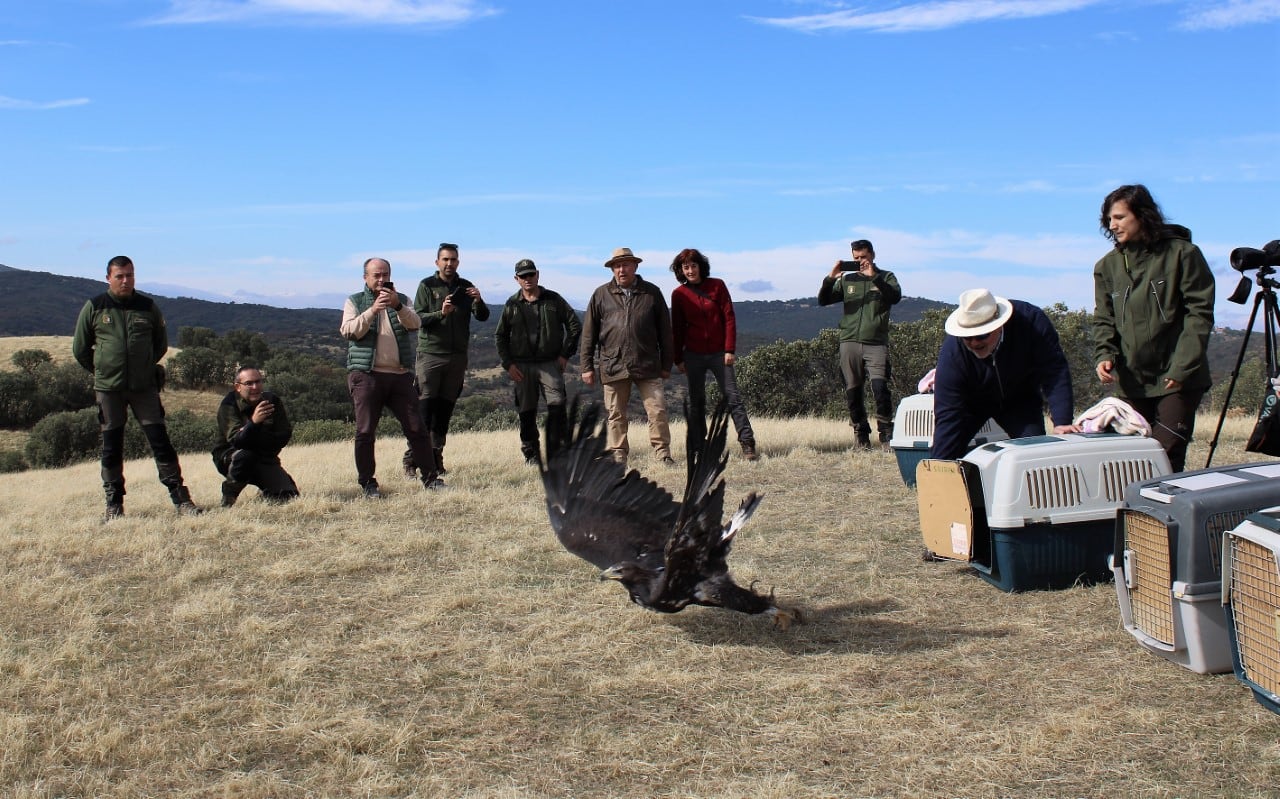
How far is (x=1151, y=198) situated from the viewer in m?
5.39

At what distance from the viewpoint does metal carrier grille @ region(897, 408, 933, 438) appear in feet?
24.6

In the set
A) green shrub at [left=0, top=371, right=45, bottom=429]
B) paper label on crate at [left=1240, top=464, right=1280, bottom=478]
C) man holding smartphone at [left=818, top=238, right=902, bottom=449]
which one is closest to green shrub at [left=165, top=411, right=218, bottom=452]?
green shrub at [left=0, top=371, right=45, bottom=429]

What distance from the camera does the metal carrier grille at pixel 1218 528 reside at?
3.69 m

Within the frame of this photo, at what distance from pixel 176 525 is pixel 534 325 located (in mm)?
3417

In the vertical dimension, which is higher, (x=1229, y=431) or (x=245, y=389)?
(x=245, y=389)

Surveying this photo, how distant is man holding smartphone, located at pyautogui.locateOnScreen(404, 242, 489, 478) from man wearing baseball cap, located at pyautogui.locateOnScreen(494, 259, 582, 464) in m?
0.31

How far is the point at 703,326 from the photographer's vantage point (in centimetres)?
941

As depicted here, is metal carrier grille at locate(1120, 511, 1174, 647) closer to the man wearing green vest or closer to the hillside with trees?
the hillside with trees

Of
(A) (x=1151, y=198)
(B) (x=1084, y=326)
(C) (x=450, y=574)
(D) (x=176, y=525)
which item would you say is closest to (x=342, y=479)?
(D) (x=176, y=525)

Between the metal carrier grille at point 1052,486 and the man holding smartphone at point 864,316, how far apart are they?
4.83 meters

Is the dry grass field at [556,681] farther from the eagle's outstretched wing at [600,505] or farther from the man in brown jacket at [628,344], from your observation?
the man in brown jacket at [628,344]

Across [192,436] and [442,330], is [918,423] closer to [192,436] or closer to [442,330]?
[442,330]

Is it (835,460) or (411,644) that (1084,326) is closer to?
(835,460)

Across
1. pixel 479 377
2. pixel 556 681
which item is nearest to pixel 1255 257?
pixel 556 681
